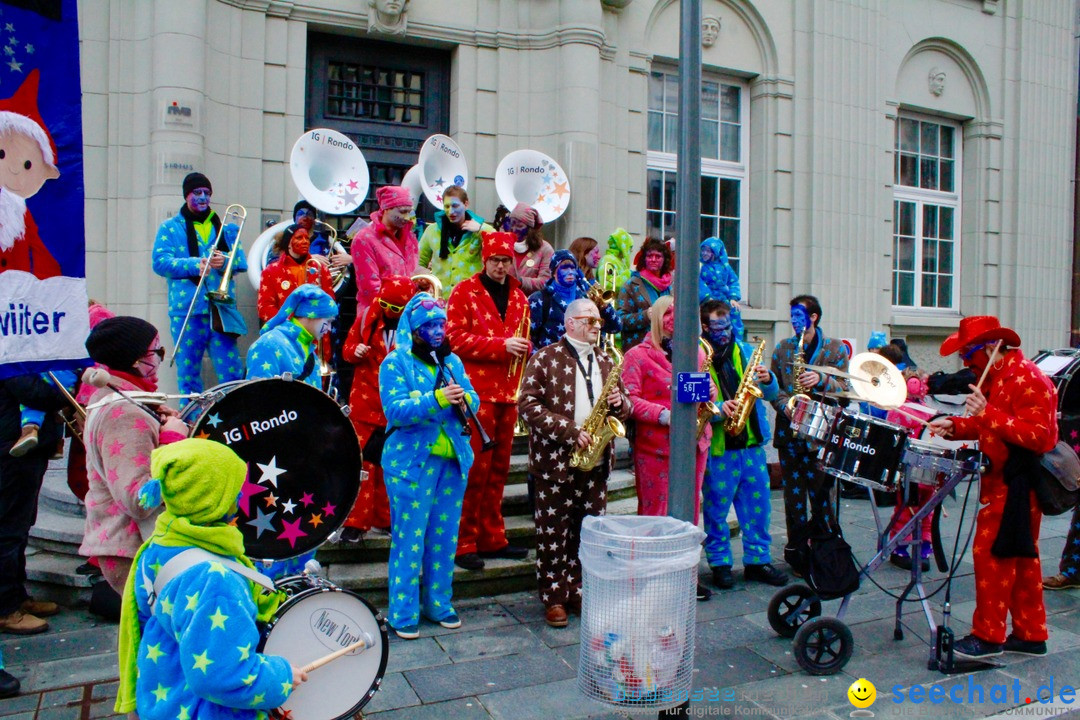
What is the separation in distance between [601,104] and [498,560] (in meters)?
5.88

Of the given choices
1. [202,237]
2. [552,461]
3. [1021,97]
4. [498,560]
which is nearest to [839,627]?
[552,461]

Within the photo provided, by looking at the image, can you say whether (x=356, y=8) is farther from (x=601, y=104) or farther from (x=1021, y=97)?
(x=1021, y=97)

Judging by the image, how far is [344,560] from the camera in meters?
5.82

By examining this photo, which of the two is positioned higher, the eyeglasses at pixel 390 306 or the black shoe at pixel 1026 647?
the eyeglasses at pixel 390 306

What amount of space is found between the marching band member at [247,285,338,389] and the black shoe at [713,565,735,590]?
3061 millimetres

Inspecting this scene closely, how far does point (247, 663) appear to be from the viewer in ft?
8.21

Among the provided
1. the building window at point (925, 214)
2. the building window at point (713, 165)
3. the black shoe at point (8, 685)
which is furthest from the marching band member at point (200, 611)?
the building window at point (925, 214)

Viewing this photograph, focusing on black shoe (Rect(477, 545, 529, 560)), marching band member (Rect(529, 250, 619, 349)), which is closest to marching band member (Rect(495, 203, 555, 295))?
marching band member (Rect(529, 250, 619, 349))

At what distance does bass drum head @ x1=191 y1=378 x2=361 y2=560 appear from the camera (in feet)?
12.5

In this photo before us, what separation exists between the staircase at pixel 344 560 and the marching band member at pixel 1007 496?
2.78 metres

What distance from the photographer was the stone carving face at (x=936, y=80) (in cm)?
1281

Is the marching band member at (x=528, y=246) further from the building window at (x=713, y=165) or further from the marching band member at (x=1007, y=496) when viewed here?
the marching band member at (x=1007, y=496)

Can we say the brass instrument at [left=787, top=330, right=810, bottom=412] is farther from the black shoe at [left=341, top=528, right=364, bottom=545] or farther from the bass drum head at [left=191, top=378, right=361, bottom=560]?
the bass drum head at [left=191, top=378, right=361, bottom=560]

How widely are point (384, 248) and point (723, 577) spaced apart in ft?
11.6
